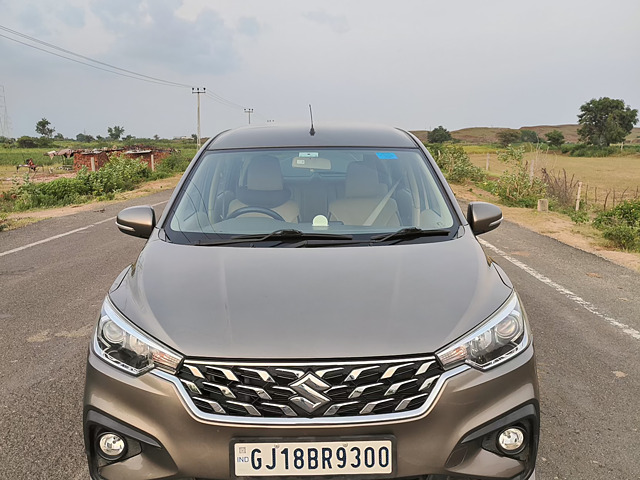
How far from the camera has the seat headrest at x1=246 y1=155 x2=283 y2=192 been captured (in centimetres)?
364

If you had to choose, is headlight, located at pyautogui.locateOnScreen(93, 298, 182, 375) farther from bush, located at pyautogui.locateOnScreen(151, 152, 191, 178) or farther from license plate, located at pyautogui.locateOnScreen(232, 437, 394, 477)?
bush, located at pyautogui.locateOnScreen(151, 152, 191, 178)

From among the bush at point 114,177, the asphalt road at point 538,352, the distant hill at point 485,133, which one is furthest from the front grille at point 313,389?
the distant hill at point 485,133

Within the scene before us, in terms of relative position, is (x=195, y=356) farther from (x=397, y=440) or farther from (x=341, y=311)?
(x=397, y=440)

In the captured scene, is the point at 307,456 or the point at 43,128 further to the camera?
the point at 43,128

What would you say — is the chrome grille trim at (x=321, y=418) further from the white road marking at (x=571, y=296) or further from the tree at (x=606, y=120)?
the tree at (x=606, y=120)

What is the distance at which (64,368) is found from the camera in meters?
4.07

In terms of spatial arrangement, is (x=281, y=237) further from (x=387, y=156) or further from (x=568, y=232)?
(x=568, y=232)

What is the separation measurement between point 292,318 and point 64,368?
8.31 feet

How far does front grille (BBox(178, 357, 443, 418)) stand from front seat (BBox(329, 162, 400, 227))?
131cm

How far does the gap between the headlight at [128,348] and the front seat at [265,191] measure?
1.21 metres

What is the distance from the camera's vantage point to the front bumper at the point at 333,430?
1.99 m

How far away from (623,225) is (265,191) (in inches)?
355

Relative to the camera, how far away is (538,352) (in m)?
4.45

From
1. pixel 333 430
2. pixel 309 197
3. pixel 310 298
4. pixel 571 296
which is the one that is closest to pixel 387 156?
pixel 309 197
